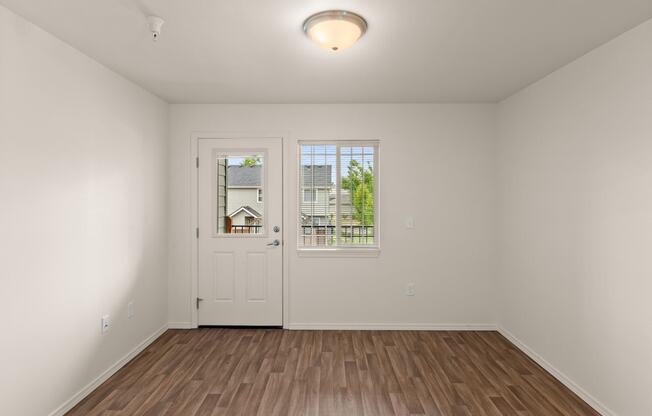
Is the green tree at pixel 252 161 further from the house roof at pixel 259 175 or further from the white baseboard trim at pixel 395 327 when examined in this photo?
the white baseboard trim at pixel 395 327

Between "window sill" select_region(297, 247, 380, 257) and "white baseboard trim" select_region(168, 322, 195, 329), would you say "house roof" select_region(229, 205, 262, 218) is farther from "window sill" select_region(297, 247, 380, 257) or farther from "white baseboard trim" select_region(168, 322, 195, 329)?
"white baseboard trim" select_region(168, 322, 195, 329)

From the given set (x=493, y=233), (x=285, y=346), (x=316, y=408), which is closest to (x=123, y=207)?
(x=285, y=346)

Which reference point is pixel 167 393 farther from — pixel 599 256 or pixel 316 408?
pixel 599 256

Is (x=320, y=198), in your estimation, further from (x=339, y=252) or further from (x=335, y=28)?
(x=335, y=28)

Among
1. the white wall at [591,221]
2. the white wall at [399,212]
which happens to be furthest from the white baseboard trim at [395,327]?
the white wall at [591,221]

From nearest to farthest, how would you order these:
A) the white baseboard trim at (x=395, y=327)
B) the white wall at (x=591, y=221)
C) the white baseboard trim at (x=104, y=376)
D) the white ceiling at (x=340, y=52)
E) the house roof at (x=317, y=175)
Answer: the white ceiling at (x=340, y=52)
the white wall at (x=591, y=221)
the white baseboard trim at (x=104, y=376)
the white baseboard trim at (x=395, y=327)
the house roof at (x=317, y=175)

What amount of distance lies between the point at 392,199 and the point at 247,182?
1587 mm

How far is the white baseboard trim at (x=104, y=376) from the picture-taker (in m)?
2.42

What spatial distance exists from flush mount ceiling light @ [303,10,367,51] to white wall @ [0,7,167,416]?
5.35 ft

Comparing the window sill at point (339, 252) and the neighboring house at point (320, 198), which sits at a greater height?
the neighboring house at point (320, 198)

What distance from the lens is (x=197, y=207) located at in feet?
13.2

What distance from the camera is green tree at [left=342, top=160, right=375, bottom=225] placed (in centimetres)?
408

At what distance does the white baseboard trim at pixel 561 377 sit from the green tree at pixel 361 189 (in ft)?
5.93

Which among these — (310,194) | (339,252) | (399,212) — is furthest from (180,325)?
(399,212)
